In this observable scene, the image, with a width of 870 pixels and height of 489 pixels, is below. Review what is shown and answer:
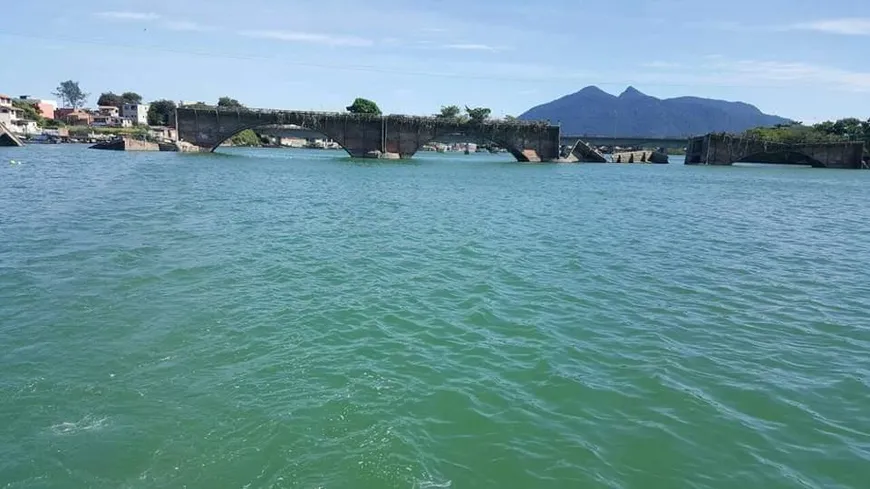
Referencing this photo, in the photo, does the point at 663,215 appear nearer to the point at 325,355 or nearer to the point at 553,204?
the point at 553,204

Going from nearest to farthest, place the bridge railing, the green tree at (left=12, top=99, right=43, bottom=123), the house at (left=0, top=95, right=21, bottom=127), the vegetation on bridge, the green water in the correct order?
the green water → the bridge railing → the vegetation on bridge → the house at (left=0, top=95, right=21, bottom=127) → the green tree at (left=12, top=99, right=43, bottom=123)

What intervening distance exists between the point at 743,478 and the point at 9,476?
28.5 feet

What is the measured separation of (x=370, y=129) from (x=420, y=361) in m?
96.5

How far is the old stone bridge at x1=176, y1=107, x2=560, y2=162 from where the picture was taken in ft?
325

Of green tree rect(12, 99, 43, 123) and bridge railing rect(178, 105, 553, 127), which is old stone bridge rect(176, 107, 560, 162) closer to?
bridge railing rect(178, 105, 553, 127)

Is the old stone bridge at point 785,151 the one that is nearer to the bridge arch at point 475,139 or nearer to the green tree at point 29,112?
the bridge arch at point 475,139

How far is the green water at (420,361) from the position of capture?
→ 7246 mm

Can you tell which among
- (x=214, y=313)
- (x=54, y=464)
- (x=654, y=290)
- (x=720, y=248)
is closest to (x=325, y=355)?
(x=214, y=313)

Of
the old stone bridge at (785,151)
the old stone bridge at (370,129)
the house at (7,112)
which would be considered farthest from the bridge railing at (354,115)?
the house at (7,112)

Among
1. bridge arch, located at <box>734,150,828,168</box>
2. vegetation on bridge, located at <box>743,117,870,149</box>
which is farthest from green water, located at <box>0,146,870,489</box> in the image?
vegetation on bridge, located at <box>743,117,870,149</box>

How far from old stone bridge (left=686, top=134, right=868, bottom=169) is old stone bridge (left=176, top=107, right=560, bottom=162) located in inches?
1543

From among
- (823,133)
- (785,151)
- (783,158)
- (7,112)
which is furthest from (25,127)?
(823,133)

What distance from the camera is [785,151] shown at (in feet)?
404

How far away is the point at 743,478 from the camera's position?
283 inches
